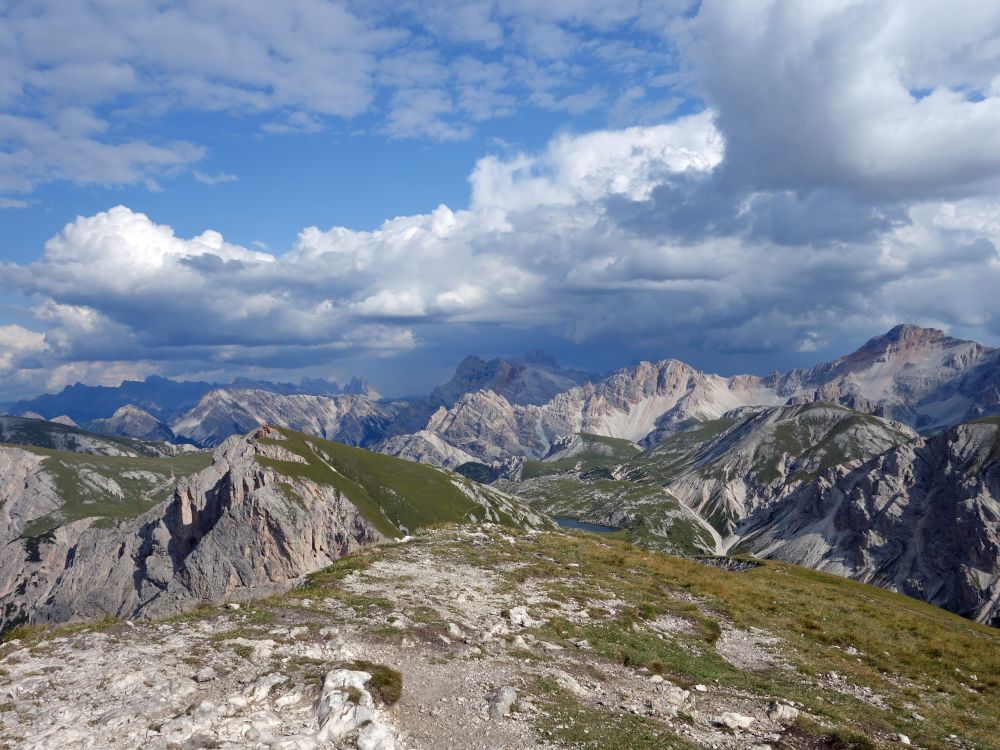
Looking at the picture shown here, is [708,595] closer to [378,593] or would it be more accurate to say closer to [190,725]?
[378,593]

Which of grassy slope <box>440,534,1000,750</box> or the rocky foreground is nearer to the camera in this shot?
the rocky foreground

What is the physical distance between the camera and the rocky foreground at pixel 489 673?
18.0 meters

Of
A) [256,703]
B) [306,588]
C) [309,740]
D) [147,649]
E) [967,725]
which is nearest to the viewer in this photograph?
[309,740]

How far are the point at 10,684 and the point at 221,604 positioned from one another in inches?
427

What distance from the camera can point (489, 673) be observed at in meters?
22.9

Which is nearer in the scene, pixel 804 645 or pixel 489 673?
pixel 489 673

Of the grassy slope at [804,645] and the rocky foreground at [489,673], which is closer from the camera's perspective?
the rocky foreground at [489,673]

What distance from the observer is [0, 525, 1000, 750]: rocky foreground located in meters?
18.0

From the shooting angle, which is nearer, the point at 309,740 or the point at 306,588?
the point at 309,740

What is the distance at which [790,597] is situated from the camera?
42438mm

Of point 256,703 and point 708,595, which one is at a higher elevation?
point 256,703

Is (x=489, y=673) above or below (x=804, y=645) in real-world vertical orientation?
above

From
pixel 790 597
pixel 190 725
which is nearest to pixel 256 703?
pixel 190 725

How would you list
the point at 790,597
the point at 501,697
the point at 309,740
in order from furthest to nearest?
1. the point at 790,597
2. the point at 501,697
3. the point at 309,740
